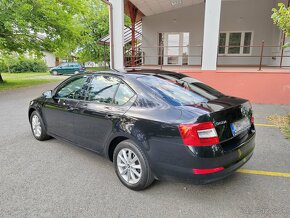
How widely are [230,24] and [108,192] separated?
12.2 m

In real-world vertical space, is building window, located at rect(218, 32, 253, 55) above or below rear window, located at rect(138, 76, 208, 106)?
above

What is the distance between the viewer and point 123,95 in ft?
10.4

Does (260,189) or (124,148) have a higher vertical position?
(124,148)

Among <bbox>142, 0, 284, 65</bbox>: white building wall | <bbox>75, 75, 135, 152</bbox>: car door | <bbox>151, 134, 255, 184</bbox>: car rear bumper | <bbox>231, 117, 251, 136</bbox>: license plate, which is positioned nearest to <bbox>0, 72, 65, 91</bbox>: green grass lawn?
<bbox>142, 0, 284, 65</bbox>: white building wall

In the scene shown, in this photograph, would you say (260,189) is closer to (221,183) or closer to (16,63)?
(221,183)

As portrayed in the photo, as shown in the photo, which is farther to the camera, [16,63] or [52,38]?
[16,63]

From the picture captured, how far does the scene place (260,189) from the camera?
303cm

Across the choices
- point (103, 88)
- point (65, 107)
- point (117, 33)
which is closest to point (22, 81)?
point (117, 33)

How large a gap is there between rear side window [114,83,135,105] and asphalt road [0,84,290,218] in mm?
1155

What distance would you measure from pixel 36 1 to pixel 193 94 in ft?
38.9

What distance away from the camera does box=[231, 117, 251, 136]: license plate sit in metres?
2.74

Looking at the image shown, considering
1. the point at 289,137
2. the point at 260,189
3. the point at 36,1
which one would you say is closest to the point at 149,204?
the point at 260,189

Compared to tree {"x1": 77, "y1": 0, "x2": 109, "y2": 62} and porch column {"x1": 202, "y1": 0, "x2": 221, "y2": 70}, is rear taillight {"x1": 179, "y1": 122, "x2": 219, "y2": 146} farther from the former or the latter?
tree {"x1": 77, "y1": 0, "x2": 109, "y2": 62}

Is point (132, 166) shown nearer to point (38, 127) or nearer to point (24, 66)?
point (38, 127)
